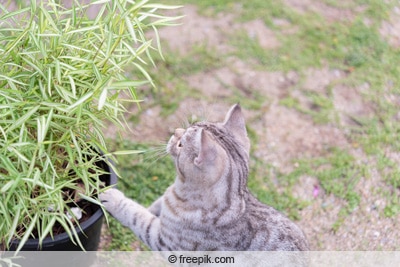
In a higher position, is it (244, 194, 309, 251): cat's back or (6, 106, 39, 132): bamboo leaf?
(6, 106, 39, 132): bamboo leaf

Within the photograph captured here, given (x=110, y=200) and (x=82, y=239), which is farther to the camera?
(x=110, y=200)

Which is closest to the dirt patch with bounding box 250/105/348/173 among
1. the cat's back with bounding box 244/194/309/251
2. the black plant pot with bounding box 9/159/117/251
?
the cat's back with bounding box 244/194/309/251

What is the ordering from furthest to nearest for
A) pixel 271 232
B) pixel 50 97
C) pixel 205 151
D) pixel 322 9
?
pixel 322 9 → pixel 271 232 → pixel 205 151 → pixel 50 97

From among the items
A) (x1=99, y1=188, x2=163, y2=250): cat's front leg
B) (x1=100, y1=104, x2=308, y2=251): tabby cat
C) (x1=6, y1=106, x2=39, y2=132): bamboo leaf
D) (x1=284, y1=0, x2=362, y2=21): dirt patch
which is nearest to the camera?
(x1=6, y1=106, x2=39, y2=132): bamboo leaf

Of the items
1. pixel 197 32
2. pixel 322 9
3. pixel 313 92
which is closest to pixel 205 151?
pixel 313 92

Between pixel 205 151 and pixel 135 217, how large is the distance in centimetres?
72

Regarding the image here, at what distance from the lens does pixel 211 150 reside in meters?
2.09

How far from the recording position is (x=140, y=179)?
319cm

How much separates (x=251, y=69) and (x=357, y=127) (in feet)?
2.99

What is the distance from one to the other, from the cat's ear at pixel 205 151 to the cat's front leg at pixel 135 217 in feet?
1.94

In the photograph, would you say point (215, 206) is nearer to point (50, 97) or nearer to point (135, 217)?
point (135, 217)

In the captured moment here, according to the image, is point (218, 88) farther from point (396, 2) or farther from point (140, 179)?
point (396, 2)

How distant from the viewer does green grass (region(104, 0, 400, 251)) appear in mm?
3271

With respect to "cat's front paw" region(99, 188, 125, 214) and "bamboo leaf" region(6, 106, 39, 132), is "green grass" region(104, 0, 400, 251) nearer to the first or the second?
"cat's front paw" region(99, 188, 125, 214)
